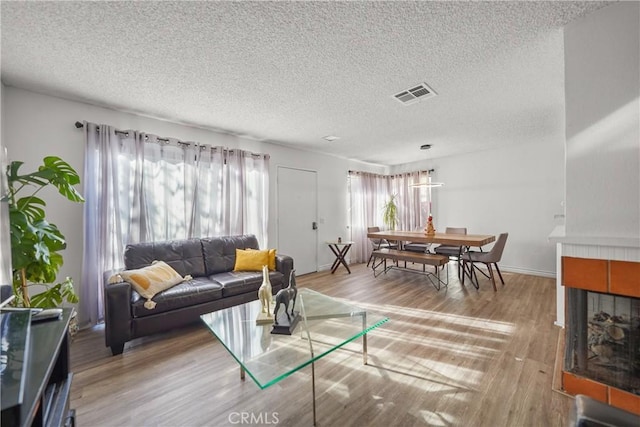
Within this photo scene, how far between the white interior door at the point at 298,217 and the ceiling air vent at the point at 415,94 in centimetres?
252

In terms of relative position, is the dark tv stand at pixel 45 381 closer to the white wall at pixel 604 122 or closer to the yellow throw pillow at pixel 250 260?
the yellow throw pillow at pixel 250 260

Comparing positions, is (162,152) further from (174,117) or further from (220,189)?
(220,189)

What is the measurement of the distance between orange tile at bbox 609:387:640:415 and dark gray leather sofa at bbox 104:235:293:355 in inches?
114

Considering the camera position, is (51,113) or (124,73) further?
(51,113)

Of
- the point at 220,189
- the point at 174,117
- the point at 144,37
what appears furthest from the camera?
the point at 220,189

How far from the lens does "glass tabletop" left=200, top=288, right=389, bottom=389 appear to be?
1365 mm

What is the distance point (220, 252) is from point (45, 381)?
2650 mm

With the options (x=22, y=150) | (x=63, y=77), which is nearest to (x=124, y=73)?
(x=63, y=77)

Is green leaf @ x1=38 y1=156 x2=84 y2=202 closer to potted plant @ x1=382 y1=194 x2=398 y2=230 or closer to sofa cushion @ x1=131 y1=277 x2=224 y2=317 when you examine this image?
sofa cushion @ x1=131 y1=277 x2=224 y2=317

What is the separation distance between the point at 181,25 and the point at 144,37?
0.33 metres

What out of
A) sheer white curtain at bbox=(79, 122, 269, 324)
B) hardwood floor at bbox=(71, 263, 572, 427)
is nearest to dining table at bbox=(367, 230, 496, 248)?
hardwood floor at bbox=(71, 263, 572, 427)

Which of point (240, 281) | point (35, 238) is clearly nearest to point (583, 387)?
point (240, 281)

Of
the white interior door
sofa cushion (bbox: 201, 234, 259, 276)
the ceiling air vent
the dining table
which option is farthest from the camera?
the white interior door

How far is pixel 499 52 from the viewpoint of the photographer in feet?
6.50
